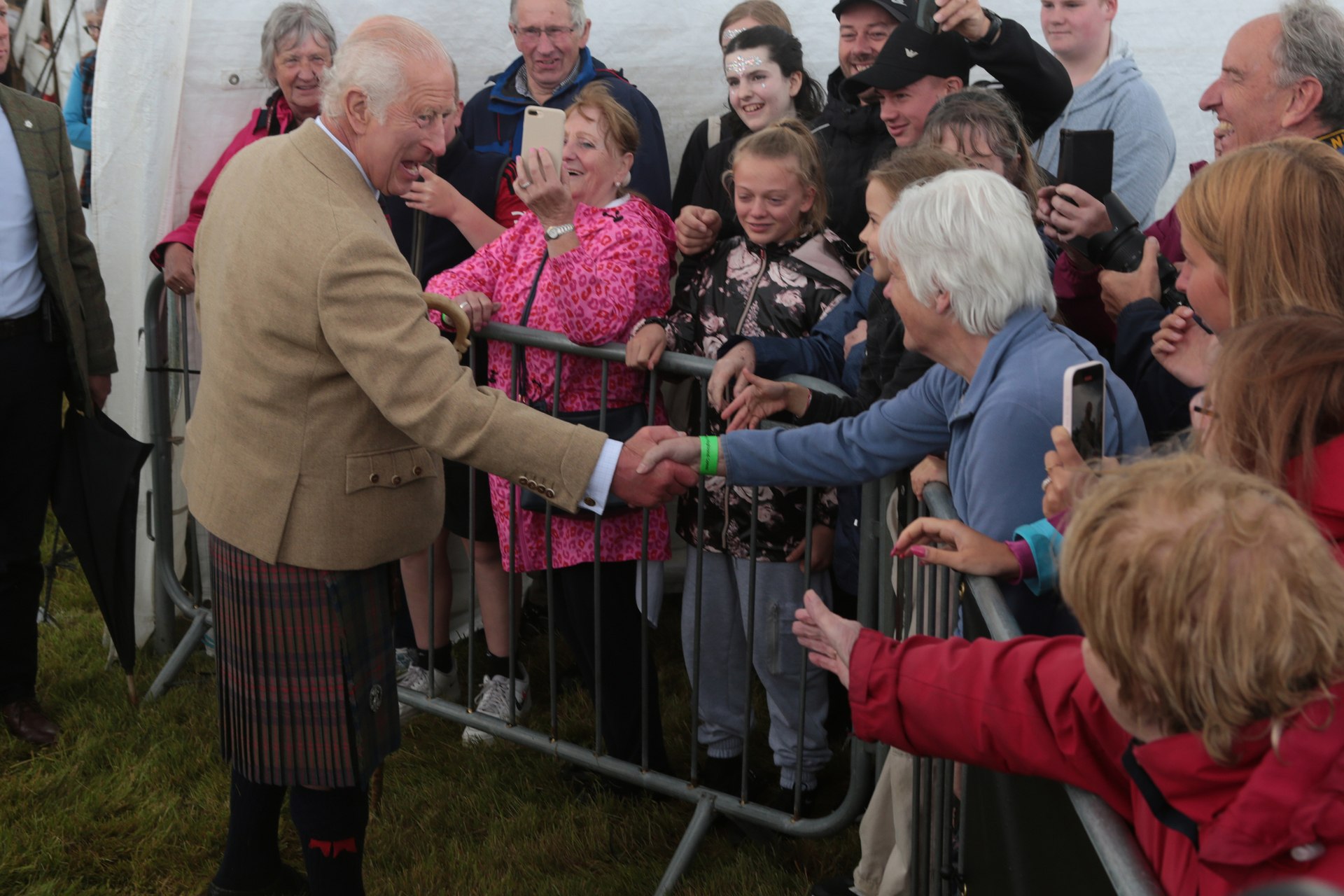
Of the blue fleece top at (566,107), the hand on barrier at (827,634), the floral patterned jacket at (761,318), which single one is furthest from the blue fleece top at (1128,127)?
the hand on barrier at (827,634)

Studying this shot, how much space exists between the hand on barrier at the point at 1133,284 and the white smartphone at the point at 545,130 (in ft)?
4.72

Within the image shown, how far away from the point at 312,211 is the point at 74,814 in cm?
219

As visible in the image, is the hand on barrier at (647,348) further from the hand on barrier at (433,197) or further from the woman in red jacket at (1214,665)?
the woman in red jacket at (1214,665)

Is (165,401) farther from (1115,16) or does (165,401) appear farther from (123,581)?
(1115,16)

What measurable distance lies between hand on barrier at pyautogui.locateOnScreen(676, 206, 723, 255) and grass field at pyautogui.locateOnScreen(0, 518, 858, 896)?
5.11 ft

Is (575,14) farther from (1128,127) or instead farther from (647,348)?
(1128,127)

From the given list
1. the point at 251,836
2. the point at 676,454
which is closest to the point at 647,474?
the point at 676,454

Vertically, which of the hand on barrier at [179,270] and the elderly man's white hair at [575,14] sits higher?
the elderly man's white hair at [575,14]

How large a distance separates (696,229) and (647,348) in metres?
0.47

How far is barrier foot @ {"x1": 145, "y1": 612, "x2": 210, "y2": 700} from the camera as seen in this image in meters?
4.47

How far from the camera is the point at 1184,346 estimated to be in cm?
240

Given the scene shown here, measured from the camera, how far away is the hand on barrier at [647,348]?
326 cm

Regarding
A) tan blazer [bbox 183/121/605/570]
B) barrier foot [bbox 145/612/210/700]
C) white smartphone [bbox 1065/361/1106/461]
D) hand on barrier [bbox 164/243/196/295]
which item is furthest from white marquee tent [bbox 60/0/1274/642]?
white smartphone [bbox 1065/361/1106/461]

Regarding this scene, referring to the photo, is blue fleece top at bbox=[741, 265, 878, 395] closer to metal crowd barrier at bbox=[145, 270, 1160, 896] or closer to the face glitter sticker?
metal crowd barrier at bbox=[145, 270, 1160, 896]
